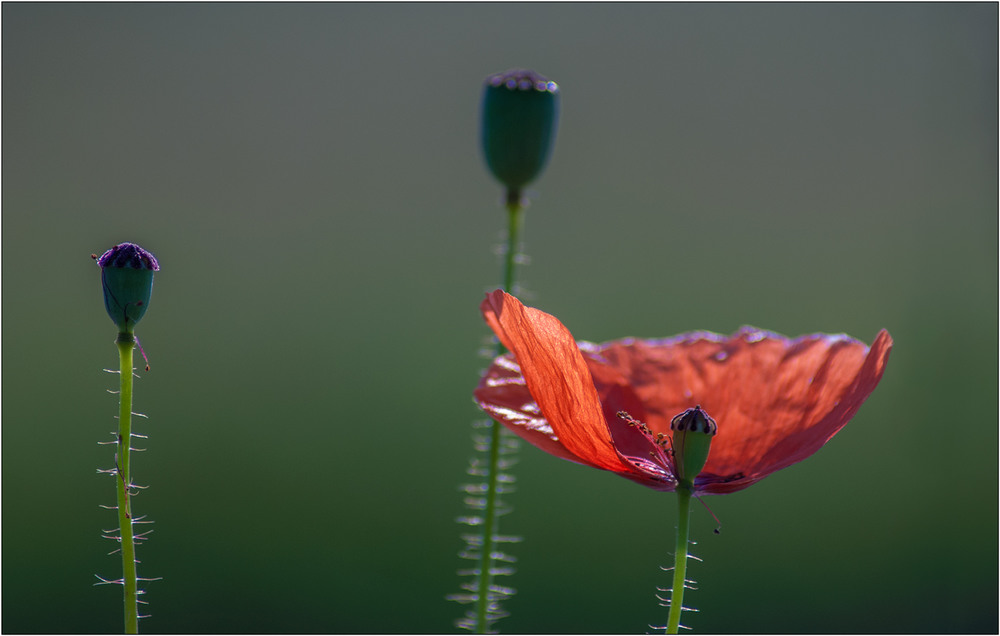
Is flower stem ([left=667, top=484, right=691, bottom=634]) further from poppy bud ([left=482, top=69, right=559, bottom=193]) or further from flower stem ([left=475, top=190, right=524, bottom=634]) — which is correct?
poppy bud ([left=482, top=69, right=559, bottom=193])

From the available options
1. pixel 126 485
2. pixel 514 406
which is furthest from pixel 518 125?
pixel 126 485

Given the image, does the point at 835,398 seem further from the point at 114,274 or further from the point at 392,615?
the point at 392,615

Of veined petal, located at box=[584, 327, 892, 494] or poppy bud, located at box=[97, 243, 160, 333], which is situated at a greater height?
poppy bud, located at box=[97, 243, 160, 333]

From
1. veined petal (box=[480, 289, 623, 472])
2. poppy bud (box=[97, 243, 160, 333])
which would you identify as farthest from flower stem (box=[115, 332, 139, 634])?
veined petal (box=[480, 289, 623, 472])

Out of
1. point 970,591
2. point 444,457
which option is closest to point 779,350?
point 444,457

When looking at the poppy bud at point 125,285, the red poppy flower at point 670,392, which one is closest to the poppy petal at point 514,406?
the red poppy flower at point 670,392

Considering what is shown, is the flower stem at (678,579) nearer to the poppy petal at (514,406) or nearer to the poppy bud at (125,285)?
the poppy petal at (514,406)

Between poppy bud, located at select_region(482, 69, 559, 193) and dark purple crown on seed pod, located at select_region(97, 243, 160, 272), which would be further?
poppy bud, located at select_region(482, 69, 559, 193)

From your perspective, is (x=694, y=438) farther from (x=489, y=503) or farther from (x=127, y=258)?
(x=127, y=258)

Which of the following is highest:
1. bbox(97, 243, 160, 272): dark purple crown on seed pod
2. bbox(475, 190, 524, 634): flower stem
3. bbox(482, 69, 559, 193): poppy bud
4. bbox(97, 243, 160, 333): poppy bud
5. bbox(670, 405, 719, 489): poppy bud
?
bbox(482, 69, 559, 193): poppy bud
